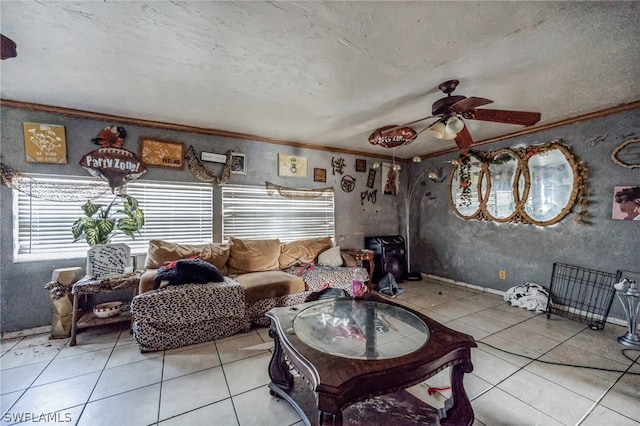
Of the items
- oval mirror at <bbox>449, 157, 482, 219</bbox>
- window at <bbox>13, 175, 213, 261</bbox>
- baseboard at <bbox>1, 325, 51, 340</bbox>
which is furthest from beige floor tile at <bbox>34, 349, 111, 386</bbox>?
oval mirror at <bbox>449, 157, 482, 219</bbox>

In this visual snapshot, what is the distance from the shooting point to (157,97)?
2504 mm

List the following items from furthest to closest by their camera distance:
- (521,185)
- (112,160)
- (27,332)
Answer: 1. (521,185)
2. (112,160)
3. (27,332)

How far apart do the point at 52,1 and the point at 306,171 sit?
3118 mm

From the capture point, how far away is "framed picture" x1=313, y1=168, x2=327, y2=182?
4293mm

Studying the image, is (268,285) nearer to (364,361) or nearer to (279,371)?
(279,371)

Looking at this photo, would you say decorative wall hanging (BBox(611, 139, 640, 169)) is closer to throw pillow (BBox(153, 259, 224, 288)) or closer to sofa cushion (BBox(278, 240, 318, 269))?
sofa cushion (BBox(278, 240, 318, 269))

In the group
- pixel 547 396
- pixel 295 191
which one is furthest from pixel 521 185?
pixel 295 191

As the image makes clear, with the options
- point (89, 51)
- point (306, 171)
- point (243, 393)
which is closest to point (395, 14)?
point (89, 51)

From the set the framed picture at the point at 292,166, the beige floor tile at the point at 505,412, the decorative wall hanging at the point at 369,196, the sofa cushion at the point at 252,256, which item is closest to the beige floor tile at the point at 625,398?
the beige floor tile at the point at 505,412

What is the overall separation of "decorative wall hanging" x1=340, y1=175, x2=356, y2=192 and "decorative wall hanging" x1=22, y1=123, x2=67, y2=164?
3.67 m

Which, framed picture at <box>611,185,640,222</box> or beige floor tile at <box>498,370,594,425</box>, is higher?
framed picture at <box>611,185,640,222</box>

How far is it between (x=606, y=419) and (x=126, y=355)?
3.47m

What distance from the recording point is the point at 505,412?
1585mm

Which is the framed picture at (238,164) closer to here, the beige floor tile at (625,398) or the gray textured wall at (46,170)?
the gray textured wall at (46,170)
